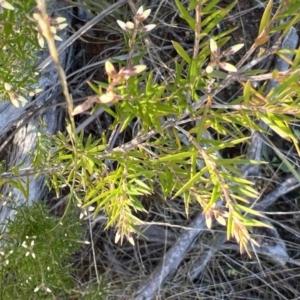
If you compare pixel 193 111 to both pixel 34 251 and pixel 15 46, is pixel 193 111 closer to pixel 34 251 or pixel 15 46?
pixel 15 46

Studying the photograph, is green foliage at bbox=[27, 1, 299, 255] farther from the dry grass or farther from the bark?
the dry grass

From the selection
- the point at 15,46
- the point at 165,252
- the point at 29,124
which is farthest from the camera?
the point at 165,252

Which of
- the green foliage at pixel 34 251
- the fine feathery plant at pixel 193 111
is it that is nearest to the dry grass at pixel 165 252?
the green foliage at pixel 34 251

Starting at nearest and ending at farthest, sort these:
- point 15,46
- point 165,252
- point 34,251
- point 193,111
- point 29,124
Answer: point 193,111 → point 15,46 → point 34,251 → point 29,124 → point 165,252

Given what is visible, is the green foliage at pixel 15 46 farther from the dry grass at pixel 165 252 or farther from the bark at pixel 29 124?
the dry grass at pixel 165 252

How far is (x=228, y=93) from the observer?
178 cm

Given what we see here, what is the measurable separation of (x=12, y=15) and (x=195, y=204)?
105cm

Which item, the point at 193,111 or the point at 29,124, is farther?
the point at 29,124

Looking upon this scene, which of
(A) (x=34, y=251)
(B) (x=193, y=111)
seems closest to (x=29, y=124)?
(A) (x=34, y=251)

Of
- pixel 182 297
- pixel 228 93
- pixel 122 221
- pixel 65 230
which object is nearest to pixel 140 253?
pixel 182 297

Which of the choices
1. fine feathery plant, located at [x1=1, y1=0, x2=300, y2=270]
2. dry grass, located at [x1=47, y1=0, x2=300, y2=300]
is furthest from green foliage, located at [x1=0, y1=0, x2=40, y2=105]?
dry grass, located at [x1=47, y1=0, x2=300, y2=300]

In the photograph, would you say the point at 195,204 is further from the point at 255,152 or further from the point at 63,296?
the point at 63,296

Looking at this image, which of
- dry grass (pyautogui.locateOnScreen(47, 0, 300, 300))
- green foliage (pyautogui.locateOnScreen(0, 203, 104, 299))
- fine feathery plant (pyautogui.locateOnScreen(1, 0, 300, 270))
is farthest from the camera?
dry grass (pyautogui.locateOnScreen(47, 0, 300, 300))

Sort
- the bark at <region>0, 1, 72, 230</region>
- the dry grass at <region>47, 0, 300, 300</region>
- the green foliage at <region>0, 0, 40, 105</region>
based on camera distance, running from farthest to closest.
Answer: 1. the dry grass at <region>47, 0, 300, 300</region>
2. the bark at <region>0, 1, 72, 230</region>
3. the green foliage at <region>0, 0, 40, 105</region>
